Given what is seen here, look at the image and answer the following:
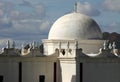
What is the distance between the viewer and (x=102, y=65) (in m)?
45.9

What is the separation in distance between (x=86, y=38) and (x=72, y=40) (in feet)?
4.26

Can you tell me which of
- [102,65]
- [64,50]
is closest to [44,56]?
[64,50]

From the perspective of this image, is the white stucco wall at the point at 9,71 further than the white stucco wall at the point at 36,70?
No

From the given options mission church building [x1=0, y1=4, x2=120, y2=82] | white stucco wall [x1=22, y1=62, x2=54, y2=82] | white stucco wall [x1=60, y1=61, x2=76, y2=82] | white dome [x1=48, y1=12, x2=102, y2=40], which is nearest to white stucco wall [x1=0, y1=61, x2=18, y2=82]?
mission church building [x1=0, y1=4, x2=120, y2=82]

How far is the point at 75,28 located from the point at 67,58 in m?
4.54

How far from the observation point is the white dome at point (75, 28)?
48.0 metres

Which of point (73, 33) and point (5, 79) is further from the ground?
point (73, 33)

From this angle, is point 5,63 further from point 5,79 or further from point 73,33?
point 73,33

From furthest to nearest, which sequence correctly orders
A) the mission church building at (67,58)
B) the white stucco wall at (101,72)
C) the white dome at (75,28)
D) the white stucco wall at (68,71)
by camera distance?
the white dome at (75,28) → the white stucco wall at (101,72) → the white stucco wall at (68,71) → the mission church building at (67,58)

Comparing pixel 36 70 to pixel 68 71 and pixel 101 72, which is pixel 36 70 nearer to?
pixel 68 71

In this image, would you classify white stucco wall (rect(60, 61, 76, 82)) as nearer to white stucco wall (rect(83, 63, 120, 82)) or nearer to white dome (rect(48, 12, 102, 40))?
white stucco wall (rect(83, 63, 120, 82))

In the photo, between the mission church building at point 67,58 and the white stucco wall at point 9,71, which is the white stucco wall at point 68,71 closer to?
the mission church building at point 67,58

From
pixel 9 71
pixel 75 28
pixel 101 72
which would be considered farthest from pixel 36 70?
pixel 75 28

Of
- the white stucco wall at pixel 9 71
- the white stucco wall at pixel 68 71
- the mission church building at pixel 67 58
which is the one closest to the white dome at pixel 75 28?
the mission church building at pixel 67 58
